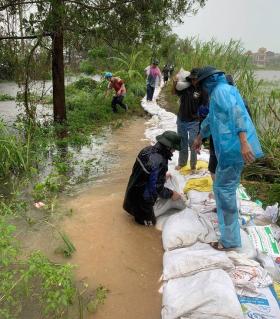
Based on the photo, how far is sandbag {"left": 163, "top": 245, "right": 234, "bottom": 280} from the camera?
2.51 metres

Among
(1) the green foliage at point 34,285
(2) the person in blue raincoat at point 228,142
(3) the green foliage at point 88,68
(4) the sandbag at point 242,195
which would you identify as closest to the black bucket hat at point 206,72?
(2) the person in blue raincoat at point 228,142

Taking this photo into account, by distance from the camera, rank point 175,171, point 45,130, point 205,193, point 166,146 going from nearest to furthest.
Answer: point 166,146, point 205,193, point 175,171, point 45,130

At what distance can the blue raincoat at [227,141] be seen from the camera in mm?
2574

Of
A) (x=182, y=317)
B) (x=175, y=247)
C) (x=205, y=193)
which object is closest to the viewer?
(x=182, y=317)

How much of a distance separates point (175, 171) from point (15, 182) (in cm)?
188

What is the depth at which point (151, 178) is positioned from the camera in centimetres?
316

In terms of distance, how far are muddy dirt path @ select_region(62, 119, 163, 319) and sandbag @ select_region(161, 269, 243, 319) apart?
0.53 ft

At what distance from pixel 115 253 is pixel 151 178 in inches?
26.8

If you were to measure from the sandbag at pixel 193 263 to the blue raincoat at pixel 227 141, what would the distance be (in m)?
0.24

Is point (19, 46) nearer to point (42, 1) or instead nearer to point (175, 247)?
point (42, 1)

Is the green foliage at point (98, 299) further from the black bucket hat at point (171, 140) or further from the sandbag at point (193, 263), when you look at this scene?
the black bucket hat at point (171, 140)

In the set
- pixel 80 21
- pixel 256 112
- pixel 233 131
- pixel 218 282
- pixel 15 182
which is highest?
pixel 80 21

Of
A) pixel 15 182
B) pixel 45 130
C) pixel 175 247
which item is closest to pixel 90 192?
pixel 15 182

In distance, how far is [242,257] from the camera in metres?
2.68
